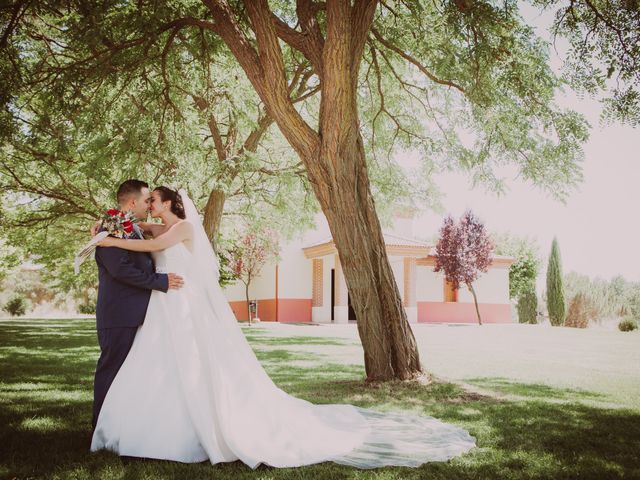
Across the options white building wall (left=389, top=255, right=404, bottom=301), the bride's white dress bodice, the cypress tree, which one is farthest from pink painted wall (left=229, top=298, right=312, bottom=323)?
the bride's white dress bodice

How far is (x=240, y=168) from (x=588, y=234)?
253ft

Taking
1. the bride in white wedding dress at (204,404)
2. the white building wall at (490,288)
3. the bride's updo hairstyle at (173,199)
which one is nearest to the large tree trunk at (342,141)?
the bride in white wedding dress at (204,404)

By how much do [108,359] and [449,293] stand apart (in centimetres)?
2921

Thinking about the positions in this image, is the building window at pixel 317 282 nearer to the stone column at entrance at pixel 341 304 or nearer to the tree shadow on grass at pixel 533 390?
the stone column at entrance at pixel 341 304

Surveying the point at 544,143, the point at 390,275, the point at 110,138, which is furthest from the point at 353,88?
the point at 110,138

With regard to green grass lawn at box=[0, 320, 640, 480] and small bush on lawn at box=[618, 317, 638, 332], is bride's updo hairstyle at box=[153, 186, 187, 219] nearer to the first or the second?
green grass lawn at box=[0, 320, 640, 480]

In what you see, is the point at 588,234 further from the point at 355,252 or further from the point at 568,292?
the point at 355,252

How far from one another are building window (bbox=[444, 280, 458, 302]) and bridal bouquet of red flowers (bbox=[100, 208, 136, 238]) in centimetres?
2891

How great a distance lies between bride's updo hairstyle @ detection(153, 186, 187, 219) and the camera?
16.4 ft

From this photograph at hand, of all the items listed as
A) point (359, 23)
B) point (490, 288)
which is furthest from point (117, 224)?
point (490, 288)

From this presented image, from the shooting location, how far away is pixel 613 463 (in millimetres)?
4168

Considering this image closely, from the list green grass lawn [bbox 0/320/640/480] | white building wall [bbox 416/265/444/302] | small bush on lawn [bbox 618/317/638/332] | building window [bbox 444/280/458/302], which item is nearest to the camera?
→ green grass lawn [bbox 0/320/640/480]

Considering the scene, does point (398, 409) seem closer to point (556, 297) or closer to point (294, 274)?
point (294, 274)

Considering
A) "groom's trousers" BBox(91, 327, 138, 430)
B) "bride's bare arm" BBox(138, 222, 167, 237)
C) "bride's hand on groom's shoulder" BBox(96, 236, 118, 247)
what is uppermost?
"bride's bare arm" BBox(138, 222, 167, 237)
